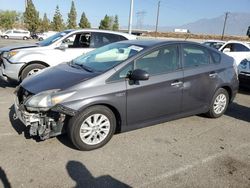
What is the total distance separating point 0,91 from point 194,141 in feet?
16.7

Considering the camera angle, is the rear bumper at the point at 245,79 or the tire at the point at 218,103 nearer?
the tire at the point at 218,103

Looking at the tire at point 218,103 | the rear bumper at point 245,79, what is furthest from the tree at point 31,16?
the tire at point 218,103

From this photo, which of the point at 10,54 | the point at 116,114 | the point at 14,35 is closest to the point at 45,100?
the point at 116,114

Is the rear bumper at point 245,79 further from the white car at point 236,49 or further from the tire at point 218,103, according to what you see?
the white car at point 236,49

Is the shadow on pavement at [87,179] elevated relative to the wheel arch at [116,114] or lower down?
lower down

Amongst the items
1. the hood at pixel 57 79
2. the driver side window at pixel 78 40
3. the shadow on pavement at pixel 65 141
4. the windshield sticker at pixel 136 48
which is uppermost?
the windshield sticker at pixel 136 48

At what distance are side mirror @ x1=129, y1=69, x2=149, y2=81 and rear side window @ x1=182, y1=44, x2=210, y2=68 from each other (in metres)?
1.06

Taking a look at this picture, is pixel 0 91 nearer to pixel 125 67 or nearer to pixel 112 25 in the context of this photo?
pixel 125 67

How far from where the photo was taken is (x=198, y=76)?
487 centimetres

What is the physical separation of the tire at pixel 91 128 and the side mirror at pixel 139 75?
610 millimetres

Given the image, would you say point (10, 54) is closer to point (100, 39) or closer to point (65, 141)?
point (100, 39)

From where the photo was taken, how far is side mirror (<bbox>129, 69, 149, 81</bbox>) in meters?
3.97

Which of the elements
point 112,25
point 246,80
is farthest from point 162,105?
point 112,25

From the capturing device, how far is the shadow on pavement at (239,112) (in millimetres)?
5802
